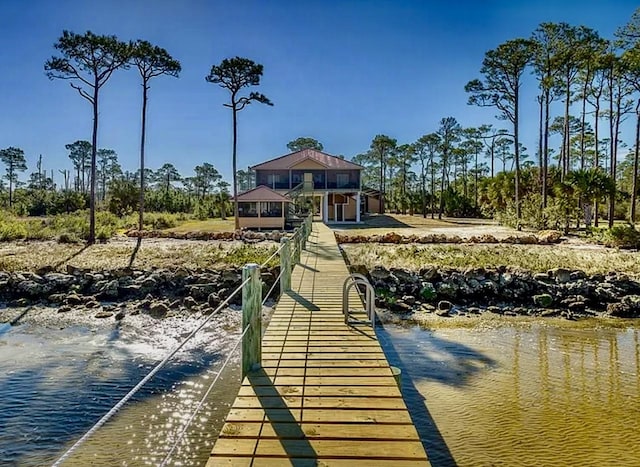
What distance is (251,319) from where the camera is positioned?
13.9 ft

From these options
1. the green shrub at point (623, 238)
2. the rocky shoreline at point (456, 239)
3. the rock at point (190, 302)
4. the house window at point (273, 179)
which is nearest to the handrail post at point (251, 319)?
the rock at point (190, 302)

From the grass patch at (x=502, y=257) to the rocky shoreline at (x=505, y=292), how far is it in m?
1.13

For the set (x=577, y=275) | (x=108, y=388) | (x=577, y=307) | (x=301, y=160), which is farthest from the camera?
(x=301, y=160)

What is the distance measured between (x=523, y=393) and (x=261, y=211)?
955 inches

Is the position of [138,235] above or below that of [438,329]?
above

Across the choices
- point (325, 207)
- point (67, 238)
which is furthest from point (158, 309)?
point (325, 207)

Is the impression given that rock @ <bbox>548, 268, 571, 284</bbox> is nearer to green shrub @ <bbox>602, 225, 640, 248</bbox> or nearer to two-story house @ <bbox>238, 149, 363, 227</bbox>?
green shrub @ <bbox>602, 225, 640, 248</bbox>

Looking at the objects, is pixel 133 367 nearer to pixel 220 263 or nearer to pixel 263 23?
pixel 220 263

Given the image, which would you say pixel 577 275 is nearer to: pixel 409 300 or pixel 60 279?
pixel 409 300

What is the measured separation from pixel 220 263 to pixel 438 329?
8443 millimetres

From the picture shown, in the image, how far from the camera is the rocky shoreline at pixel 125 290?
11.5 meters

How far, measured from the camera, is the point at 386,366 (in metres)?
4.40

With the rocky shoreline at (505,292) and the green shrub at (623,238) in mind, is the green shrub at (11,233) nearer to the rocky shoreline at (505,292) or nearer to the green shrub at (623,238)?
the rocky shoreline at (505,292)

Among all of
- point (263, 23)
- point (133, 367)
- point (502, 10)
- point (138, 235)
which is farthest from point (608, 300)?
→ point (138, 235)
